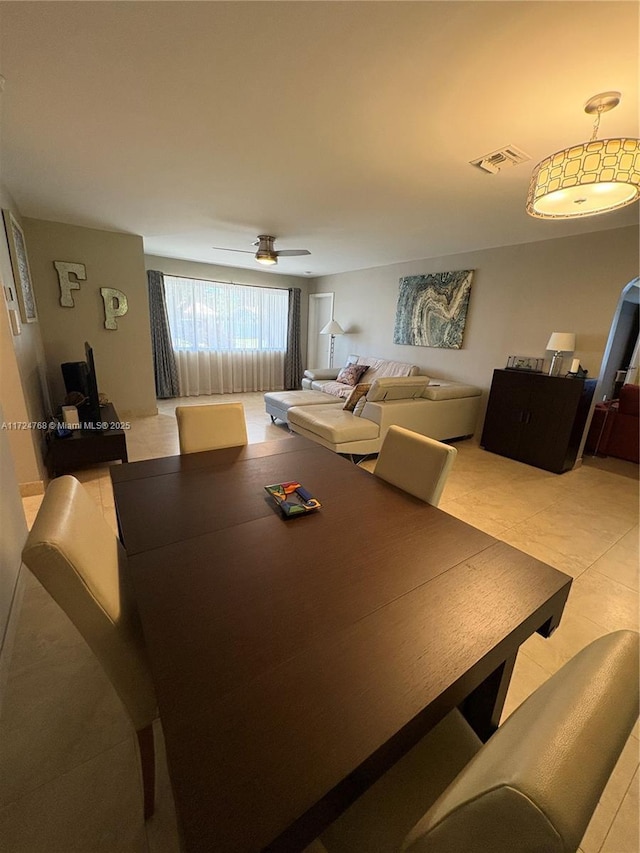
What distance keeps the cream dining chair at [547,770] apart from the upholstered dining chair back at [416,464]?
2.63ft

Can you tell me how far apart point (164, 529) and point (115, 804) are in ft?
2.63

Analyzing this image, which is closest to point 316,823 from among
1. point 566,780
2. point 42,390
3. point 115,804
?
point 566,780

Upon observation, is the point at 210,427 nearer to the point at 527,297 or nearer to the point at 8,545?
the point at 8,545

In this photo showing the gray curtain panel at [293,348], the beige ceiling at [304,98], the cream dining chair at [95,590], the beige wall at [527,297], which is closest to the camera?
the cream dining chair at [95,590]

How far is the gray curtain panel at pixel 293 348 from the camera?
679 cm

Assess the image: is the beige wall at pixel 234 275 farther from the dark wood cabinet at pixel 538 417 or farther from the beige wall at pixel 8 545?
the beige wall at pixel 8 545

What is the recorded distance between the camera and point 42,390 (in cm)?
348

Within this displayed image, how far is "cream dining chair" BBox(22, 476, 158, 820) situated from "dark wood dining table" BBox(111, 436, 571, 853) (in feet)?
0.27

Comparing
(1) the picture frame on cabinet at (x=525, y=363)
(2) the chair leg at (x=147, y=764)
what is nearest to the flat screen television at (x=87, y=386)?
(2) the chair leg at (x=147, y=764)

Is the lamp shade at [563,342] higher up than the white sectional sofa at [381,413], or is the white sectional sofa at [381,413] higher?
the lamp shade at [563,342]

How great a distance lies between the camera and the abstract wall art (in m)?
4.38

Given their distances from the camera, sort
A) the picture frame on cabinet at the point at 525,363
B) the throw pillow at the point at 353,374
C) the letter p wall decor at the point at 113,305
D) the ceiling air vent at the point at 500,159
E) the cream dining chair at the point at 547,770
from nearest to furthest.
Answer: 1. the cream dining chair at the point at 547,770
2. the ceiling air vent at the point at 500,159
3. the picture frame on cabinet at the point at 525,363
4. the letter p wall decor at the point at 113,305
5. the throw pillow at the point at 353,374

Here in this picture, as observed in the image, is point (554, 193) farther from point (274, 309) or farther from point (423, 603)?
point (274, 309)

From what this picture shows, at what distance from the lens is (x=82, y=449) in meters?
2.91
